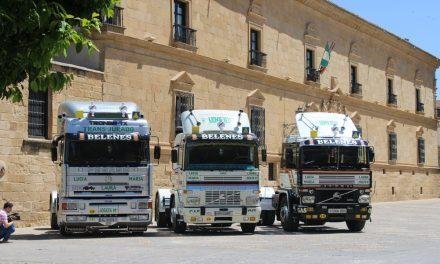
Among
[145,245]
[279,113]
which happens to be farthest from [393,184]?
[145,245]

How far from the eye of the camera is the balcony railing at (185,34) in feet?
88.4

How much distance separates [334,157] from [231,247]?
19.9 ft

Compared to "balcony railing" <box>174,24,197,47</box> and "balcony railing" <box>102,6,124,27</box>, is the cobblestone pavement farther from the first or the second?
"balcony railing" <box>174,24,197,47</box>

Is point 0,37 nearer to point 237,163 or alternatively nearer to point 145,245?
point 145,245

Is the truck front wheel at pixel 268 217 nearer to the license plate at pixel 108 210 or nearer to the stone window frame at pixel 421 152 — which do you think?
the license plate at pixel 108 210

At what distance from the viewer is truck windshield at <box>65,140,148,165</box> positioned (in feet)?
57.5

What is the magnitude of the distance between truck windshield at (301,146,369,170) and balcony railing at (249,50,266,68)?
40.3ft

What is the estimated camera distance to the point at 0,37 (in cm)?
681

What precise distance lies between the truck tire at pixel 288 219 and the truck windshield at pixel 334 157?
1.55 m

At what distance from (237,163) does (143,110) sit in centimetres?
735

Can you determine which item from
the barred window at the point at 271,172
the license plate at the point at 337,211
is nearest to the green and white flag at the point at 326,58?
the barred window at the point at 271,172

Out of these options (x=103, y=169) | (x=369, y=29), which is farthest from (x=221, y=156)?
(x=369, y=29)

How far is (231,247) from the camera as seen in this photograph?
49.1ft

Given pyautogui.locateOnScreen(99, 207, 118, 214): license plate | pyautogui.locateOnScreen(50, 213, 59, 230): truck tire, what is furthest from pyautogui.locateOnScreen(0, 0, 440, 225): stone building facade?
pyautogui.locateOnScreen(99, 207, 118, 214): license plate
